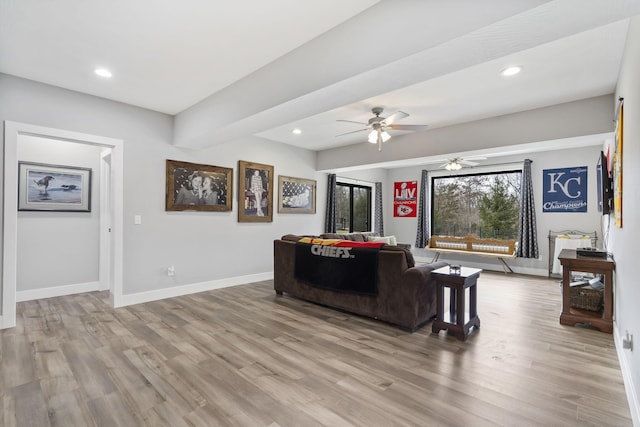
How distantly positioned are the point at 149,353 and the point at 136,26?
2.72 m

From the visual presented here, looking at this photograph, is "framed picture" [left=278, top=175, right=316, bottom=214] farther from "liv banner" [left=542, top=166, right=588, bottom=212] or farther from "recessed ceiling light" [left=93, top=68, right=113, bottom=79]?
"liv banner" [left=542, top=166, right=588, bottom=212]

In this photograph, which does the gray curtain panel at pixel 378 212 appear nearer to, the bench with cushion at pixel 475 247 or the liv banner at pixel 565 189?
the bench with cushion at pixel 475 247

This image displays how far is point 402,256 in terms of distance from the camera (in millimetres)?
3367

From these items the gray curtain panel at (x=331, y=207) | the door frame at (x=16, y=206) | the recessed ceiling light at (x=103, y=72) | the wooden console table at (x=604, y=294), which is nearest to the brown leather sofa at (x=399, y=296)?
the wooden console table at (x=604, y=294)

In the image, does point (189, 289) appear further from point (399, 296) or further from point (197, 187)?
point (399, 296)

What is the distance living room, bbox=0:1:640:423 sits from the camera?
3594mm

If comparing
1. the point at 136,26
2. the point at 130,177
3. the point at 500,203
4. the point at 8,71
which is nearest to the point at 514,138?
the point at 500,203

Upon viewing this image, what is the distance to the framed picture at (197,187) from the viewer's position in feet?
15.3

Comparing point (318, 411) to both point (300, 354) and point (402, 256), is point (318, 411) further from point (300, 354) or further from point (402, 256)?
point (402, 256)

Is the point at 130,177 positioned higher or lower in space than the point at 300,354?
higher

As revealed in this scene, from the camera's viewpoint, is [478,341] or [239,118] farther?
[239,118]

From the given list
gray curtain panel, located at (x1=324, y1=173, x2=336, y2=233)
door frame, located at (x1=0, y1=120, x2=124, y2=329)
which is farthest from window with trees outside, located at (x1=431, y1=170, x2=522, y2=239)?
door frame, located at (x1=0, y1=120, x2=124, y2=329)

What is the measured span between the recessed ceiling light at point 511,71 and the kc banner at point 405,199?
5299 mm

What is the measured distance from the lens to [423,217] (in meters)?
8.07
